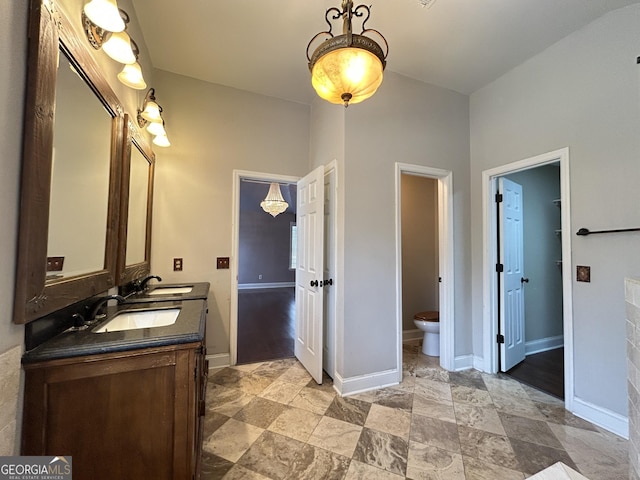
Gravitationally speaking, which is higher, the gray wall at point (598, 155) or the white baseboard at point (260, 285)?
the gray wall at point (598, 155)

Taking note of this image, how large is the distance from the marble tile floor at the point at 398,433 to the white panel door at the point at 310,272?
11.2 inches

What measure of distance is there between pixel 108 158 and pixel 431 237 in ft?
11.8

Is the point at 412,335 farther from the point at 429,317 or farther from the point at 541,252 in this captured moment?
the point at 541,252

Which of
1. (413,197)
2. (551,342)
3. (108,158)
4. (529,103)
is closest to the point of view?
(108,158)

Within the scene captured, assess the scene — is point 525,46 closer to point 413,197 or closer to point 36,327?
point 413,197

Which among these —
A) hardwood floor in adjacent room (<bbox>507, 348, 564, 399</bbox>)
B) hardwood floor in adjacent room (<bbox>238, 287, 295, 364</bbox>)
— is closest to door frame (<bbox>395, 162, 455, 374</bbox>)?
hardwood floor in adjacent room (<bbox>507, 348, 564, 399</bbox>)

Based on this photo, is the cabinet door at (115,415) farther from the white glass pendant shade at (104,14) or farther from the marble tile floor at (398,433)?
the white glass pendant shade at (104,14)

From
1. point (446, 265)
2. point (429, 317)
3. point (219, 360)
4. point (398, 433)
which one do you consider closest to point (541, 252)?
point (446, 265)

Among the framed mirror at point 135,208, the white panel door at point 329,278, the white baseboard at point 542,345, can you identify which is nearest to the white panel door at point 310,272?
the white panel door at point 329,278

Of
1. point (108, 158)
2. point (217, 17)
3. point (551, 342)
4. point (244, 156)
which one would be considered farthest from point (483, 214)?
point (108, 158)

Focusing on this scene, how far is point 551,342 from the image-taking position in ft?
10.7

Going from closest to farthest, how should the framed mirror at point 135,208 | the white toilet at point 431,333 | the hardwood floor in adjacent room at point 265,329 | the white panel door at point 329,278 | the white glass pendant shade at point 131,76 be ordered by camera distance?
the white glass pendant shade at point 131,76 → the framed mirror at point 135,208 → the white panel door at point 329,278 → the white toilet at point 431,333 → the hardwood floor in adjacent room at point 265,329

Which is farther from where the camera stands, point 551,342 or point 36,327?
point 551,342

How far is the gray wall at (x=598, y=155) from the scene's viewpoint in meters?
1.77
